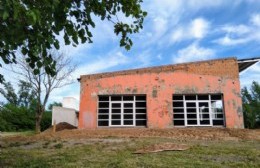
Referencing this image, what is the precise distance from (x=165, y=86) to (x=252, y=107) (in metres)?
16.3

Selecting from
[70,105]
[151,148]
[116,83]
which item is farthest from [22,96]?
[151,148]

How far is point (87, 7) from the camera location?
562cm

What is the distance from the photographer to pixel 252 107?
33.7m

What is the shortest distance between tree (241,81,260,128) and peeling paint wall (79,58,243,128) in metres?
10.9

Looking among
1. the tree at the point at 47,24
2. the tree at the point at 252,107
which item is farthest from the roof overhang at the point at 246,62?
the tree at the point at 47,24

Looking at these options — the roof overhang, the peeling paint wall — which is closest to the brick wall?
the peeling paint wall

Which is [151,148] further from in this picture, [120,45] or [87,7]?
[87,7]

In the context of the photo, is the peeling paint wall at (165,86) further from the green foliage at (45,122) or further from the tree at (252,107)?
the green foliage at (45,122)

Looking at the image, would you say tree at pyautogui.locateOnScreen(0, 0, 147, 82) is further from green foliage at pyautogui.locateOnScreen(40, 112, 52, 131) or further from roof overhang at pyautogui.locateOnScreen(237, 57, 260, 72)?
green foliage at pyautogui.locateOnScreen(40, 112, 52, 131)

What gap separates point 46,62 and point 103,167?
3.02 meters

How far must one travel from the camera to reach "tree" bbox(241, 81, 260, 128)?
3116 cm

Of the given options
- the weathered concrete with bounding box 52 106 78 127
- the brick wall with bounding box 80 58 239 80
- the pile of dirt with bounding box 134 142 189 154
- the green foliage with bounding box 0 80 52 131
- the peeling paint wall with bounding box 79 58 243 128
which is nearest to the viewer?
the green foliage with bounding box 0 80 52 131

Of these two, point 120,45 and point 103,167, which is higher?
point 120,45

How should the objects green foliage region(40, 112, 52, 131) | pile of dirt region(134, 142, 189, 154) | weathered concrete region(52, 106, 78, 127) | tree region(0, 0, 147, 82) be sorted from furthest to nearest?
green foliage region(40, 112, 52, 131) < weathered concrete region(52, 106, 78, 127) < pile of dirt region(134, 142, 189, 154) < tree region(0, 0, 147, 82)
